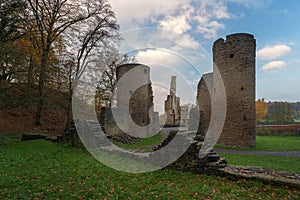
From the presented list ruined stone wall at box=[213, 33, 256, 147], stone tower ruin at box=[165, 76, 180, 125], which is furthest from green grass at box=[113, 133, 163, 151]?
stone tower ruin at box=[165, 76, 180, 125]

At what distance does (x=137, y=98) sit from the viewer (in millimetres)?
16906

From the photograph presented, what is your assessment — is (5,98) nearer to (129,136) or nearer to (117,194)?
(129,136)

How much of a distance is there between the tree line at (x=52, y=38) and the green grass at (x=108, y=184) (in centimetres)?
545

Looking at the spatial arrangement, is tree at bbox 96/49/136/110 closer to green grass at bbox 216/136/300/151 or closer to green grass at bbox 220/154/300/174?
green grass at bbox 216/136/300/151

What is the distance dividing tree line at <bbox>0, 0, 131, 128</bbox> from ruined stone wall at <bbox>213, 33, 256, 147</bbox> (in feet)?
29.6

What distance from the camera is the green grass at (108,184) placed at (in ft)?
13.7

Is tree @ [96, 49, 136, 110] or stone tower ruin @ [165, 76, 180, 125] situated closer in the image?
tree @ [96, 49, 136, 110]

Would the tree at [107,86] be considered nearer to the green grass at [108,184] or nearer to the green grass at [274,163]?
the green grass at [108,184]

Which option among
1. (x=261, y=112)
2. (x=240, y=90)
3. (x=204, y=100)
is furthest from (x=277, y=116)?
(x=240, y=90)

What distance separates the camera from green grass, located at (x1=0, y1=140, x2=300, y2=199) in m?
4.16

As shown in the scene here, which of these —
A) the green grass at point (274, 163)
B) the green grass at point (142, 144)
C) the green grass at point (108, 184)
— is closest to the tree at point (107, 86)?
the green grass at point (142, 144)

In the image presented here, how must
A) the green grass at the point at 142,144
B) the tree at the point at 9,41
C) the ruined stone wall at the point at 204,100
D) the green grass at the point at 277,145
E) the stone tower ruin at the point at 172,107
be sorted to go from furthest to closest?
the stone tower ruin at the point at 172,107 < the ruined stone wall at the point at 204,100 < the green grass at the point at 277,145 < the green grass at the point at 142,144 < the tree at the point at 9,41

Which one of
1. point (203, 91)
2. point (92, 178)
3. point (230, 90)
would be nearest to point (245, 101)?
point (230, 90)

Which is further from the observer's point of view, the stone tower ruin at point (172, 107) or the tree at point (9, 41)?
the stone tower ruin at point (172, 107)
